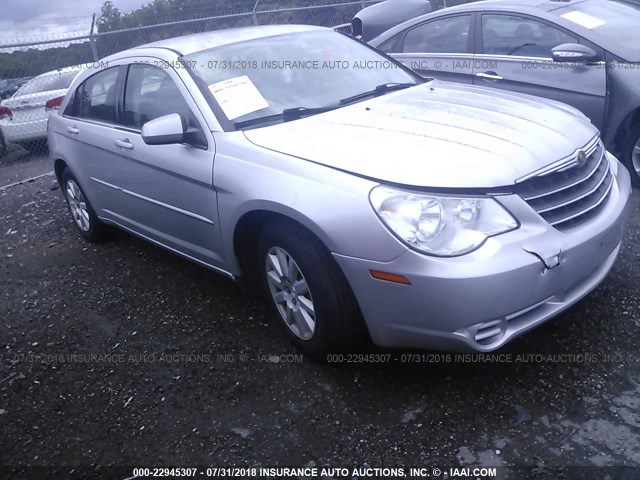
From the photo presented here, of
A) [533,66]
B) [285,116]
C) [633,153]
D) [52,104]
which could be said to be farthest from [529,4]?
[52,104]

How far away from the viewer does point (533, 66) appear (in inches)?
211

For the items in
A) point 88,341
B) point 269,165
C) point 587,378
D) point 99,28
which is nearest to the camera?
point 587,378

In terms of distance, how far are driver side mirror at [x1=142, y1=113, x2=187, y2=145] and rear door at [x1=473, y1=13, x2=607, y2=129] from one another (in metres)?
3.09

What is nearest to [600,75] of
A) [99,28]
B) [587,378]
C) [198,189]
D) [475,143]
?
[475,143]

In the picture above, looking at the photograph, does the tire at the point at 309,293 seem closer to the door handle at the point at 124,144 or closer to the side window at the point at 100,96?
the door handle at the point at 124,144

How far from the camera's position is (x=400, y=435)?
9.12 ft

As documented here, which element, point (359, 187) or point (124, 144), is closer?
point (359, 187)

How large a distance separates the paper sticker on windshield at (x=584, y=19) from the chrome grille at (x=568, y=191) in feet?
7.90

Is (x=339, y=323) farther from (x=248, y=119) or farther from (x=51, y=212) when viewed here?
(x=51, y=212)

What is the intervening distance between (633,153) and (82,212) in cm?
438

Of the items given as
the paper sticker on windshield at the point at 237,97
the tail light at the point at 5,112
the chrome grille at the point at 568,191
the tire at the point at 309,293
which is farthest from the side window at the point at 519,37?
the tail light at the point at 5,112

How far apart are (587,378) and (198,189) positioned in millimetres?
2163

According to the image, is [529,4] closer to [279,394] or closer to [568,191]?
[568,191]

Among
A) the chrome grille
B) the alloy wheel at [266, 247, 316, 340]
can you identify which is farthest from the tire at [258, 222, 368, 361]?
the chrome grille
